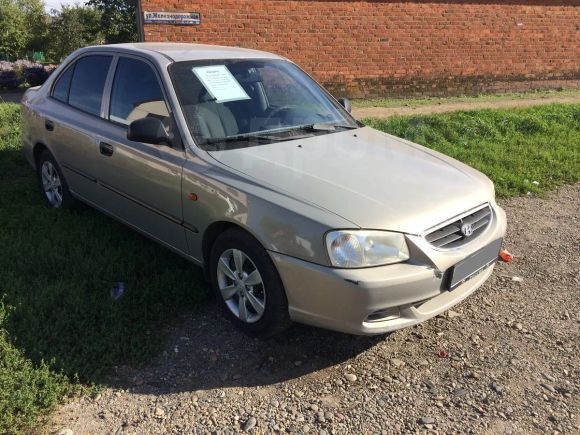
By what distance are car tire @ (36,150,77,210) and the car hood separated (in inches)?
88.0

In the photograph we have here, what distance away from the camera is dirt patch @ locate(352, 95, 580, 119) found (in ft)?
33.6

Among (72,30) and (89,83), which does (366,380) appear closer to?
(89,83)

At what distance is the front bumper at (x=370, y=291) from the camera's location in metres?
2.63

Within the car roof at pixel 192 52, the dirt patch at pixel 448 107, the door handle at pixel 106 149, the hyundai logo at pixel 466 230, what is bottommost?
the dirt patch at pixel 448 107

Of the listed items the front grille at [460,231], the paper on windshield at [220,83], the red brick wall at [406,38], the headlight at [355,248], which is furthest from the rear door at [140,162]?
the red brick wall at [406,38]

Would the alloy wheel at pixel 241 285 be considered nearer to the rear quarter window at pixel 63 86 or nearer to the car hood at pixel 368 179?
the car hood at pixel 368 179

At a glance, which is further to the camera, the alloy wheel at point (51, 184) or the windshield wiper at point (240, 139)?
the alloy wheel at point (51, 184)

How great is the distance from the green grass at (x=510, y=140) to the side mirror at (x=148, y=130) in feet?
13.4

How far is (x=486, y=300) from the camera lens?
12.2 feet

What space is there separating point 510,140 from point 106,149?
242 inches

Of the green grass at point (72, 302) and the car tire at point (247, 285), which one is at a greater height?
the car tire at point (247, 285)

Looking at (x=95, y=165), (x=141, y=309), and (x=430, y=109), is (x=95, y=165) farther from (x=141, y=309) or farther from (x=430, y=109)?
(x=430, y=109)

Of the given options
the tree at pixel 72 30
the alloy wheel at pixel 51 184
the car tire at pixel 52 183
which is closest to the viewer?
the car tire at pixel 52 183

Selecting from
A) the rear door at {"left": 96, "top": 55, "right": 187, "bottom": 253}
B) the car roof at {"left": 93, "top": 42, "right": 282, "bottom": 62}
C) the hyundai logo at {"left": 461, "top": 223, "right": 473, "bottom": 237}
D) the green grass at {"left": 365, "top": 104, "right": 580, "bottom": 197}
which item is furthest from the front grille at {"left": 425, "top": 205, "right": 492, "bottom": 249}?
the green grass at {"left": 365, "top": 104, "right": 580, "bottom": 197}
